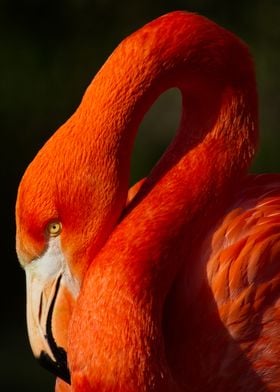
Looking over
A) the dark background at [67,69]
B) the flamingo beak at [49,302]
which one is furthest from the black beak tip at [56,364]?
the dark background at [67,69]

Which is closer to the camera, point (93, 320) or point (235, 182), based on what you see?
point (93, 320)

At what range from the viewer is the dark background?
171 inches

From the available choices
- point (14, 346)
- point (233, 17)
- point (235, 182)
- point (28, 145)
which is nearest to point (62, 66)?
point (28, 145)

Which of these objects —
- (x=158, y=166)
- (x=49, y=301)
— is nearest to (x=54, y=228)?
(x=49, y=301)

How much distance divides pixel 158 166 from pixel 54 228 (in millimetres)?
320

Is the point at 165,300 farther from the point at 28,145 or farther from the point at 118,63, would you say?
the point at 28,145

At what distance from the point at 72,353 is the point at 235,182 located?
20.9 inches

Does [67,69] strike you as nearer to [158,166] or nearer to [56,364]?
[158,166]

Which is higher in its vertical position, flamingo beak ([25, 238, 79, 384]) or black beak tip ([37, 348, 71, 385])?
flamingo beak ([25, 238, 79, 384])

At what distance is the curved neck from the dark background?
204cm

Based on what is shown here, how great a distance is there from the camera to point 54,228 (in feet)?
7.11

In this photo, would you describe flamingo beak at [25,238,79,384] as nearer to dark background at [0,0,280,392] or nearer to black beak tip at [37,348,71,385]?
black beak tip at [37,348,71,385]

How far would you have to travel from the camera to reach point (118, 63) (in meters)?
2.17

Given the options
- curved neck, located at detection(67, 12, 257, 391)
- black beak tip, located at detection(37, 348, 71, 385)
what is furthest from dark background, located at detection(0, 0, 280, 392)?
curved neck, located at detection(67, 12, 257, 391)
